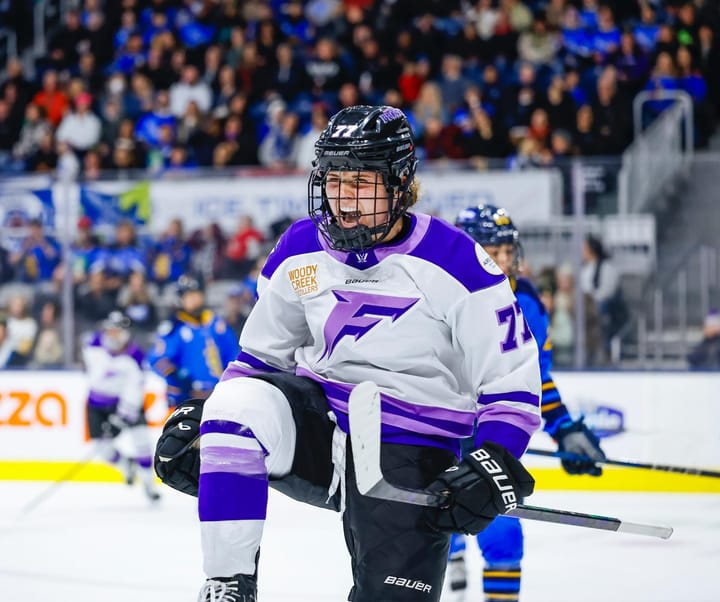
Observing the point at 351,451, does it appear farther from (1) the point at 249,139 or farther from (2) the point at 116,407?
(1) the point at 249,139

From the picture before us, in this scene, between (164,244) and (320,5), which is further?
(320,5)

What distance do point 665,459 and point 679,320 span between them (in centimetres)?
69

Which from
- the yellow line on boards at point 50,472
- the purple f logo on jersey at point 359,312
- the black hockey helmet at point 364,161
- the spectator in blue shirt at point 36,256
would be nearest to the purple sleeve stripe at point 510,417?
the purple f logo on jersey at point 359,312

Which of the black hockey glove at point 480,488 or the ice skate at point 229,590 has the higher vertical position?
the black hockey glove at point 480,488

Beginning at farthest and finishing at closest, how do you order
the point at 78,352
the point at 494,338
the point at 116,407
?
1. the point at 78,352
2. the point at 116,407
3. the point at 494,338

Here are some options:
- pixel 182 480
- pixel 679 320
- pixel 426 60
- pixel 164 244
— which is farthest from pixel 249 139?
pixel 182 480

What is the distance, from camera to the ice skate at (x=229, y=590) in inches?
77.5

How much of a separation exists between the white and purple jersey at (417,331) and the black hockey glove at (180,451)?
169 millimetres

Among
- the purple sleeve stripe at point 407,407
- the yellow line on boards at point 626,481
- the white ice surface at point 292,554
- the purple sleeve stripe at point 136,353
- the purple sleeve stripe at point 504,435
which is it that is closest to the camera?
the purple sleeve stripe at point 504,435

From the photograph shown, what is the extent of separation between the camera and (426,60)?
9195 millimetres

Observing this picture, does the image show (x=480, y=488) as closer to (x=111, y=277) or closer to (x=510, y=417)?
(x=510, y=417)

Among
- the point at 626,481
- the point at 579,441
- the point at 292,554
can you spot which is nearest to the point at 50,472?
the point at 292,554

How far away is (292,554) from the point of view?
477 centimetres

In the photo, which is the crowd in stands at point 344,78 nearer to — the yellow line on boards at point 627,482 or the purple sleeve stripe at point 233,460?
the yellow line on boards at point 627,482
